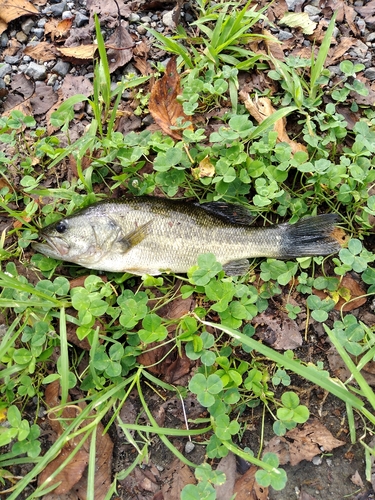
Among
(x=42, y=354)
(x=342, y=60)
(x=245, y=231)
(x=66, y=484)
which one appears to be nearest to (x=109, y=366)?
(x=42, y=354)

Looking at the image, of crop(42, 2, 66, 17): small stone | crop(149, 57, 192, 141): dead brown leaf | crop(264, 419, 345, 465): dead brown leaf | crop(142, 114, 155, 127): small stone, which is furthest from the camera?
crop(42, 2, 66, 17): small stone

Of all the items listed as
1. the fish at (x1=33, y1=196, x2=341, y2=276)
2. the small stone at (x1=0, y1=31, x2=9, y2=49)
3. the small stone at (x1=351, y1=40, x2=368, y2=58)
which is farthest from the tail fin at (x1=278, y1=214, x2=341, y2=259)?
the small stone at (x1=0, y1=31, x2=9, y2=49)

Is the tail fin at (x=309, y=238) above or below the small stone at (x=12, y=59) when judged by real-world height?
below

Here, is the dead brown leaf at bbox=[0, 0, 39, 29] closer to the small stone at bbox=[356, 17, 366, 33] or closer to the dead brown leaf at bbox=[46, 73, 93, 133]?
the dead brown leaf at bbox=[46, 73, 93, 133]

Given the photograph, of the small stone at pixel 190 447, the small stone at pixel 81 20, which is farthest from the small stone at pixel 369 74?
the small stone at pixel 190 447

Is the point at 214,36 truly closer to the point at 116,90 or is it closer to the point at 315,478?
the point at 116,90

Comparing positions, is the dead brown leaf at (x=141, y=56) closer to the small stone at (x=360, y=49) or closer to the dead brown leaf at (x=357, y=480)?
the small stone at (x=360, y=49)
